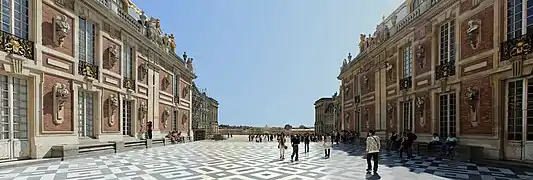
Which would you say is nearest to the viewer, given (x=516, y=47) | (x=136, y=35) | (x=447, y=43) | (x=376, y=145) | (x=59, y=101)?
(x=376, y=145)

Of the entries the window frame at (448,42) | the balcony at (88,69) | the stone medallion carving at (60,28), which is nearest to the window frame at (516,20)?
Answer: the window frame at (448,42)

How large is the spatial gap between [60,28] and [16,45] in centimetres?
228

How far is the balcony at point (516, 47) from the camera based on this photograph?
11.8 m

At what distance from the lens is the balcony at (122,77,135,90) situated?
866 inches

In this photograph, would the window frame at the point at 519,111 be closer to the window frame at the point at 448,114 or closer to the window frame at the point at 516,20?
the window frame at the point at 516,20

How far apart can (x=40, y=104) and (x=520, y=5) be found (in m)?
18.2

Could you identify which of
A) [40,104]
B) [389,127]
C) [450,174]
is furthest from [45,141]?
[389,127]

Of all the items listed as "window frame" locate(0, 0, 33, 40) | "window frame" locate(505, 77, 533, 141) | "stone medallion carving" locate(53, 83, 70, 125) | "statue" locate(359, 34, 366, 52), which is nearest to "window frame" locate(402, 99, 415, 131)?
"window frame" locate(505, 77, 533, 141)

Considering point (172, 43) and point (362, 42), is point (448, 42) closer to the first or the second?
point (362, 42)

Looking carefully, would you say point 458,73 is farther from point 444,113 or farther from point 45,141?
point 45,141

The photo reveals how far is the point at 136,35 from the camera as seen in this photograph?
2336 cm

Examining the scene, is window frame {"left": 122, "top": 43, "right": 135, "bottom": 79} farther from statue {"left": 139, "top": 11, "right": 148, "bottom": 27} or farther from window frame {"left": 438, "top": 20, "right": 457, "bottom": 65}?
→ window frame {"left": 438, "top": 20, "right": 457, "bottom": 65}

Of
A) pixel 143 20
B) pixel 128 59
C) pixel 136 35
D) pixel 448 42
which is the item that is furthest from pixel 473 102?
pixel 143 20

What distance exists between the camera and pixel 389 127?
957 inches
